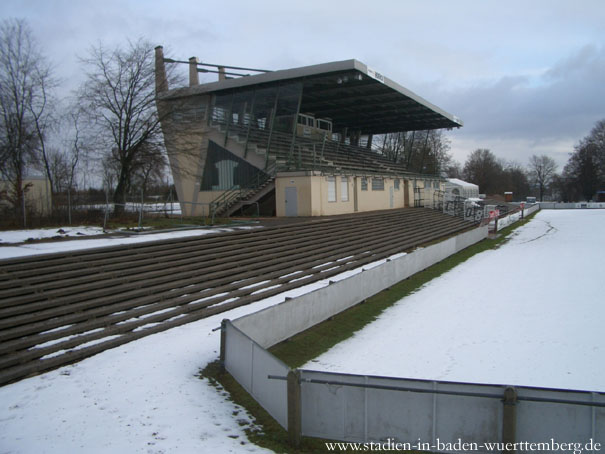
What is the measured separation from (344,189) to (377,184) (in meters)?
5.86

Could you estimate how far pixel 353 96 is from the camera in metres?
35.0

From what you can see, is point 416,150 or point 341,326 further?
point 416,150

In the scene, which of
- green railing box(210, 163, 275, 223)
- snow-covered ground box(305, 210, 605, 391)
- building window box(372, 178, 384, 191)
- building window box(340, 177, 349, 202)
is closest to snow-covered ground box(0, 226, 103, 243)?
snow-covered ground box(305, 210, 605, 391)

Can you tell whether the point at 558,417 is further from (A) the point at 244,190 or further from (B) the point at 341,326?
(A) the point at 244,190

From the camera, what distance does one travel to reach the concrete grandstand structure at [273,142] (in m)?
27.0

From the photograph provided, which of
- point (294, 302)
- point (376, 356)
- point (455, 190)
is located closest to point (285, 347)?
point (294, 302)

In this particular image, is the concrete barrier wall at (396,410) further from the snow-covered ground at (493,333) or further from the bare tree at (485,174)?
the bare tree at (485,174)

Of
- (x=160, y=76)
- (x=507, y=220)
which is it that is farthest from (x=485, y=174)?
(x=160, y=76)

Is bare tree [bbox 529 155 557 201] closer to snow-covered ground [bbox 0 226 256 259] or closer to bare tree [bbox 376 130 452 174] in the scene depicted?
bare tree [bbox 376 130 452 174]

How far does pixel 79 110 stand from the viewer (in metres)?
23.1

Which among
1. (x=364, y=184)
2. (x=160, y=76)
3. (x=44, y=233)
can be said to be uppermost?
(x=160, y=76)

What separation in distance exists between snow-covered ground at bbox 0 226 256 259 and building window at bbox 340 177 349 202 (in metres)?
13.2

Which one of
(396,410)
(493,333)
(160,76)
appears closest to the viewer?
(396,410)

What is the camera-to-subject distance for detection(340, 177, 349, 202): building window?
98.4ft
